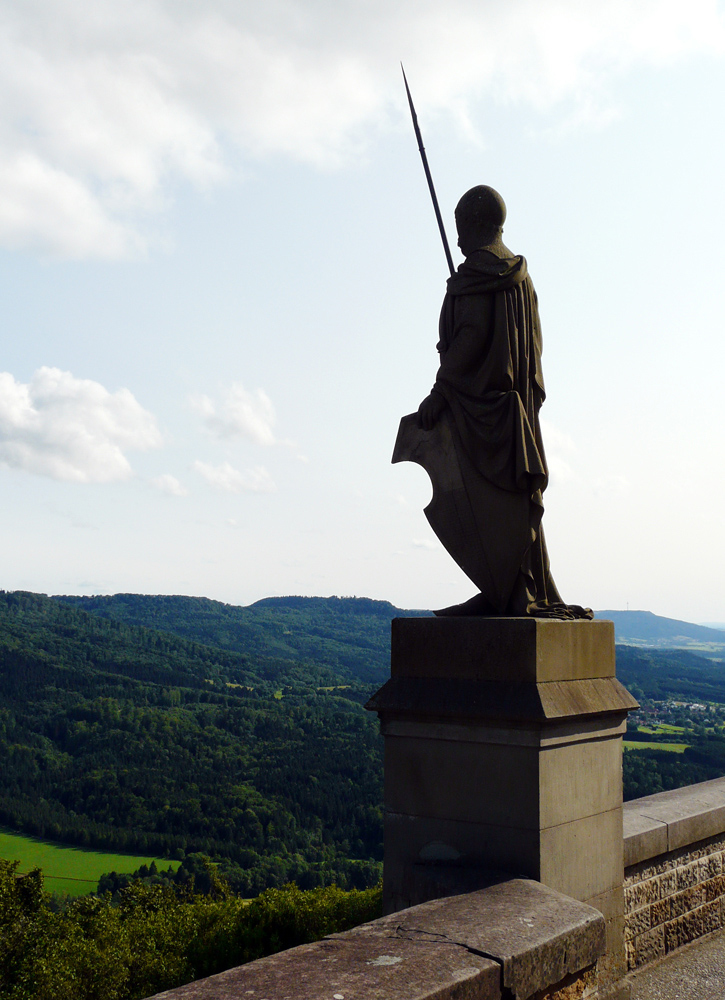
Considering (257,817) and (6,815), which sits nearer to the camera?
(257,817)

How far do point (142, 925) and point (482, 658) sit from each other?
36.9 meters

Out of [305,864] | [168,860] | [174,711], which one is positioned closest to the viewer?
[305,864]

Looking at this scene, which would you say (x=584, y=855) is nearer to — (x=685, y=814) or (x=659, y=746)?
(x=685, y=814)

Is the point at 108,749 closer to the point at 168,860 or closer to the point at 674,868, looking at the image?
the point at 168,860

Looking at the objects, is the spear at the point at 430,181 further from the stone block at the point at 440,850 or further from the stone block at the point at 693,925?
the stone block at the point at 693,925

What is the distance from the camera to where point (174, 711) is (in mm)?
151500

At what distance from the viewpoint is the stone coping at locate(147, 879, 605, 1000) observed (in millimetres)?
2693

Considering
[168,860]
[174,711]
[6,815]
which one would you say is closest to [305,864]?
[168,860]

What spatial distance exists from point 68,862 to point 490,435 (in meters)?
98.7

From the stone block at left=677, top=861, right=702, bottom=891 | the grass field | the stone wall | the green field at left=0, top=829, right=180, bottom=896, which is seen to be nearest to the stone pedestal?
the stone wall

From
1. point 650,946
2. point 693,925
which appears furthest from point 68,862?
point 650,946

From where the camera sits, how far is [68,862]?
89.9m

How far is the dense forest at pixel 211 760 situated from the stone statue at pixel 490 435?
50719mm

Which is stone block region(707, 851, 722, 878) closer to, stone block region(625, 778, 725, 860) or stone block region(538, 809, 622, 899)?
stone block region(625, 778, 725, 860)
